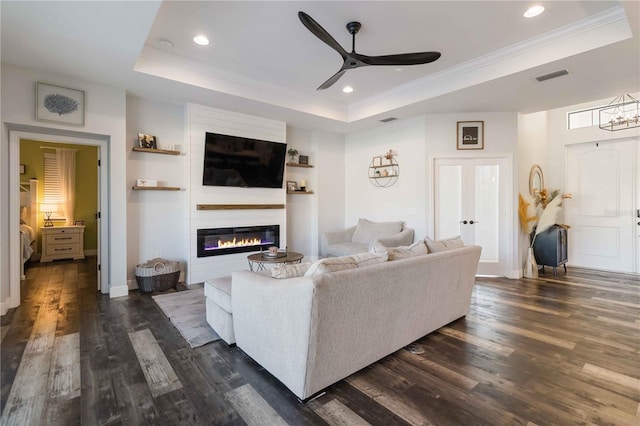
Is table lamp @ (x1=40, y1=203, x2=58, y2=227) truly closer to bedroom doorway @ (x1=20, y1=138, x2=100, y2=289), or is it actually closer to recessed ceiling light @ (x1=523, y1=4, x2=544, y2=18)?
bedroom doorway @ (x1=20, y1=138, x2=100, y2=289)

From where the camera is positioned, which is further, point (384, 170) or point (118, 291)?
point (384, 170)

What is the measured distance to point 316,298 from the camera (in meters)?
1.76

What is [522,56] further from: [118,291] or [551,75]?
[118,291]

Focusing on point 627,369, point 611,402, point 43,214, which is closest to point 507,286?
point 627,369

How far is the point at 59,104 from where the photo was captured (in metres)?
3.61

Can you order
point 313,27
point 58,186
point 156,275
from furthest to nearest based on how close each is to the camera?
point 58,186 < point 156,275 < point 313,27

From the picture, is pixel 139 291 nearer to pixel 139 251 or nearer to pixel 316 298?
pixel 139 251

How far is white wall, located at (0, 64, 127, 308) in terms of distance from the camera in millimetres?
3371

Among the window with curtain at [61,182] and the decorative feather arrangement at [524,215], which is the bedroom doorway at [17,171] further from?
the decorative feather arrangement at [524,215]

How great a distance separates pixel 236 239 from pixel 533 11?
465 centimetres

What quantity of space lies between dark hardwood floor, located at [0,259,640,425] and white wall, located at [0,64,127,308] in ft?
2.33

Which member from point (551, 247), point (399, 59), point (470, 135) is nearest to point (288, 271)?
point (399, 59)

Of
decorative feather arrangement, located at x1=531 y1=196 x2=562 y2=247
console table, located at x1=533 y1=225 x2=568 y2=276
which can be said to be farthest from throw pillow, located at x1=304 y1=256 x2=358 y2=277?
console table, located at x1=533 y1=225 x2=568 y2=276

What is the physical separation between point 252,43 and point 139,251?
3.23 metres
